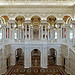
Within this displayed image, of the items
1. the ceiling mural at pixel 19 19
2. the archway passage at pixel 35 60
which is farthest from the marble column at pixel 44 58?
the ceiling mural at pixel 19 19

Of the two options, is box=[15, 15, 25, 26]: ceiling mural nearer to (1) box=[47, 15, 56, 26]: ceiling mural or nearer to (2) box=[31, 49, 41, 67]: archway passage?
(1) box=[47, 15, 56, 26]: ceiling mural

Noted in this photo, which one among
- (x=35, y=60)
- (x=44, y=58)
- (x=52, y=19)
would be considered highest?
(x=52, y=19)

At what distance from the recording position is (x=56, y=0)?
697 inches

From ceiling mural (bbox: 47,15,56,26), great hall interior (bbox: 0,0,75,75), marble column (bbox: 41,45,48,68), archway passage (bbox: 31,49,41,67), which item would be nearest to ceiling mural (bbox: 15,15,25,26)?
great hall interior (bbox: 0,0,75,75)

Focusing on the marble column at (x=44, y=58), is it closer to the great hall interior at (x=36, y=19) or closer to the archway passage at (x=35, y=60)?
the great hall interior at (x=36, y=19)

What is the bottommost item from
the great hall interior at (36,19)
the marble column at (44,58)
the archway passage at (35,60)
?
the archway passage at (35,60)

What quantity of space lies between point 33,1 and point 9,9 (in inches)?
192

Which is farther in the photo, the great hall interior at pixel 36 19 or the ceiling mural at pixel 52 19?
the ceiling mural at pixel 52 19

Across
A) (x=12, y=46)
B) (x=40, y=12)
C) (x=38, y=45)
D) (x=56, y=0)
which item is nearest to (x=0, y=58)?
(x=12, y=46)

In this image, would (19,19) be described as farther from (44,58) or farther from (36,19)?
(44,58)

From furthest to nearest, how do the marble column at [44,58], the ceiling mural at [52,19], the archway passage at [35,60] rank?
1. the ceiling mural at [52,19]
2. the archway passage at [35,60]
3. the marble column at [44,58]

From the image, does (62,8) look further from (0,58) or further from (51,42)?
(0,58)

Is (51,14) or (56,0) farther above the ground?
(56,0)

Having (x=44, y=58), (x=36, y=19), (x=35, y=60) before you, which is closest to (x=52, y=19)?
(x=36, y=19)
